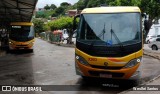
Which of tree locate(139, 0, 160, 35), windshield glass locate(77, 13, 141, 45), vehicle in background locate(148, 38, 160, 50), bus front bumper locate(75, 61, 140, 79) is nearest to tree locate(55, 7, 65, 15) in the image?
vehicle in background locate(148, 38, 160, 50)

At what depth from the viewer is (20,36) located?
26156 millimetres

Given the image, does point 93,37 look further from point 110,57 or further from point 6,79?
point 6,79

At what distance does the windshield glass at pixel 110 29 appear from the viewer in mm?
10211

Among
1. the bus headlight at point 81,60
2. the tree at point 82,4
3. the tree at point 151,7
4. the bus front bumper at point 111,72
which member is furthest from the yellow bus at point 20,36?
the tree at point 82,4

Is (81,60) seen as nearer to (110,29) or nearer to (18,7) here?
(110,29)

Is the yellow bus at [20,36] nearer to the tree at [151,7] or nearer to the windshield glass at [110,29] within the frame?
the tree at [151,7]

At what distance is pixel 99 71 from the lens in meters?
10.1

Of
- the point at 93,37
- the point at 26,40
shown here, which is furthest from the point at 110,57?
the point at 26,40

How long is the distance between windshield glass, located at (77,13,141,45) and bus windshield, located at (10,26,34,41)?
16105mm

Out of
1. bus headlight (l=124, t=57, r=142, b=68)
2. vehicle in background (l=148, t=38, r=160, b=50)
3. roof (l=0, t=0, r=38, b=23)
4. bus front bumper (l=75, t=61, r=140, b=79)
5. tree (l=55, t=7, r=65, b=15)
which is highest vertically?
tree (l=55, t=7, r=65, b=15)

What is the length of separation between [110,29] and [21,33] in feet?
55.8

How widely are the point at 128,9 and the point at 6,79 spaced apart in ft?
17.9

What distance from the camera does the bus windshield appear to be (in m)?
26.1

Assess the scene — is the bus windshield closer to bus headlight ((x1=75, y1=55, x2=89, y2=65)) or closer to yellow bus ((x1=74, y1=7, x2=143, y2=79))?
yellow bus ((x1=74, y1=7, x2=143, y2=79))
